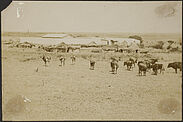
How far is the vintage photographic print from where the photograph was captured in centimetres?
188

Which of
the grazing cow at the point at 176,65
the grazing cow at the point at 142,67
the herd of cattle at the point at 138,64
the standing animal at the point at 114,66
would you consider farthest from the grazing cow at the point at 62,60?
the grazing cow at the point at 176,65

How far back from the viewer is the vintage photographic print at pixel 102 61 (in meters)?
1.88

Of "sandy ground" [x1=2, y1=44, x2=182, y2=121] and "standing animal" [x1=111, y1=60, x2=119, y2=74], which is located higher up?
"standing animal" [x1=111, y1=60, x2=119, y2=74]

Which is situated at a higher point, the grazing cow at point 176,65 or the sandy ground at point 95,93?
the grazing cow at point 176,65

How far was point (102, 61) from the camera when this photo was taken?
189cm

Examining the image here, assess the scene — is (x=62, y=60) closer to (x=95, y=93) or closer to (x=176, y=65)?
(x=95, y=93)

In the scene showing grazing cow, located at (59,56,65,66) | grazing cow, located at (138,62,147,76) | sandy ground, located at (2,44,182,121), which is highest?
grazing cow, located at (59,56,65,66)

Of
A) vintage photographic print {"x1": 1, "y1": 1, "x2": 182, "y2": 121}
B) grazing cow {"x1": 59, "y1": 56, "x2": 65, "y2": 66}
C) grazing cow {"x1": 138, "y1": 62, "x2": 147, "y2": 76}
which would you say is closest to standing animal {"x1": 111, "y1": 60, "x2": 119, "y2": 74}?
vintage photographic print {"x1": 1, "y1": 1, "x2": 182, "y2": 121}

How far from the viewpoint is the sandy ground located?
188 centimetres

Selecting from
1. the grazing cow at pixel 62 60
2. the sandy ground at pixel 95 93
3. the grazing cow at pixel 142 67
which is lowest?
the sandy ground at pixel 95 93

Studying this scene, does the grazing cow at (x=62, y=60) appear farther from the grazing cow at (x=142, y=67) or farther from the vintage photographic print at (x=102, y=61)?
the grazing cow at (x=142, y=67)

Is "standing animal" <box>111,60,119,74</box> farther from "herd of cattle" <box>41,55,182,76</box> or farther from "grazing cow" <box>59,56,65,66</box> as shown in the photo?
"grazing cow" <box>59,56,65,66</box>

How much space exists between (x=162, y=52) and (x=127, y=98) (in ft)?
1.42

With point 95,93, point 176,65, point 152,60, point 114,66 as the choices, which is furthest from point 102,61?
point 176,65
